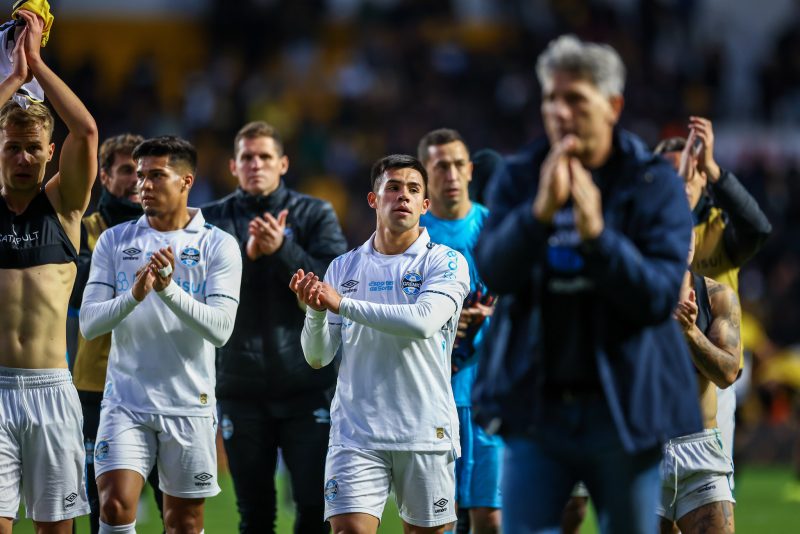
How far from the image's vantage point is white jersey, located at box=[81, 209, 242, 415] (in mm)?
6434

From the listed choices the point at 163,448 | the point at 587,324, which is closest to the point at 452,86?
the point at 163,448

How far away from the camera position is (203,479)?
658cm

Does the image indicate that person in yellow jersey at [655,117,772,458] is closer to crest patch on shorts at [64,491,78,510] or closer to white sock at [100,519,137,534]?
white sock at [100,519,137,534]

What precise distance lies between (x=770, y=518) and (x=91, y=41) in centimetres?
1414

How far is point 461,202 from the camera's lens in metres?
7.74

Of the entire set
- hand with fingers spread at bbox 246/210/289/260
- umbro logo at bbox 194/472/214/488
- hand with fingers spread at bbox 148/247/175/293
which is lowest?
umbro logo at bbox 194/472/214/488

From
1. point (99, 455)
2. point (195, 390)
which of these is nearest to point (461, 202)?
point (195, 390)

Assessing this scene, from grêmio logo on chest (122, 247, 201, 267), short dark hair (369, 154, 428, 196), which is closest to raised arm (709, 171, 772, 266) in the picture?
short dark hair (369, 154, 428, 196)

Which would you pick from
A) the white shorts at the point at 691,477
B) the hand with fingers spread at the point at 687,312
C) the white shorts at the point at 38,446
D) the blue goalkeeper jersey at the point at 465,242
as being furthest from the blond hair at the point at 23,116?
the white shorts at the point at 691,477

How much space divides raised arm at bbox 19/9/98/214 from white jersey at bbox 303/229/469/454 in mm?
1310

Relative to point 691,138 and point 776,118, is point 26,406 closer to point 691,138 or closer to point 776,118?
point 691,138

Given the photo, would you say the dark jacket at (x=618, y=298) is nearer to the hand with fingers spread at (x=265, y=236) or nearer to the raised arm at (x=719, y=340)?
the raised arm at (x=719, y=340)

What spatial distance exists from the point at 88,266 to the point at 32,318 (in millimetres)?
1388

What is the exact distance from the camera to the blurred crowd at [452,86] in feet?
62.4
